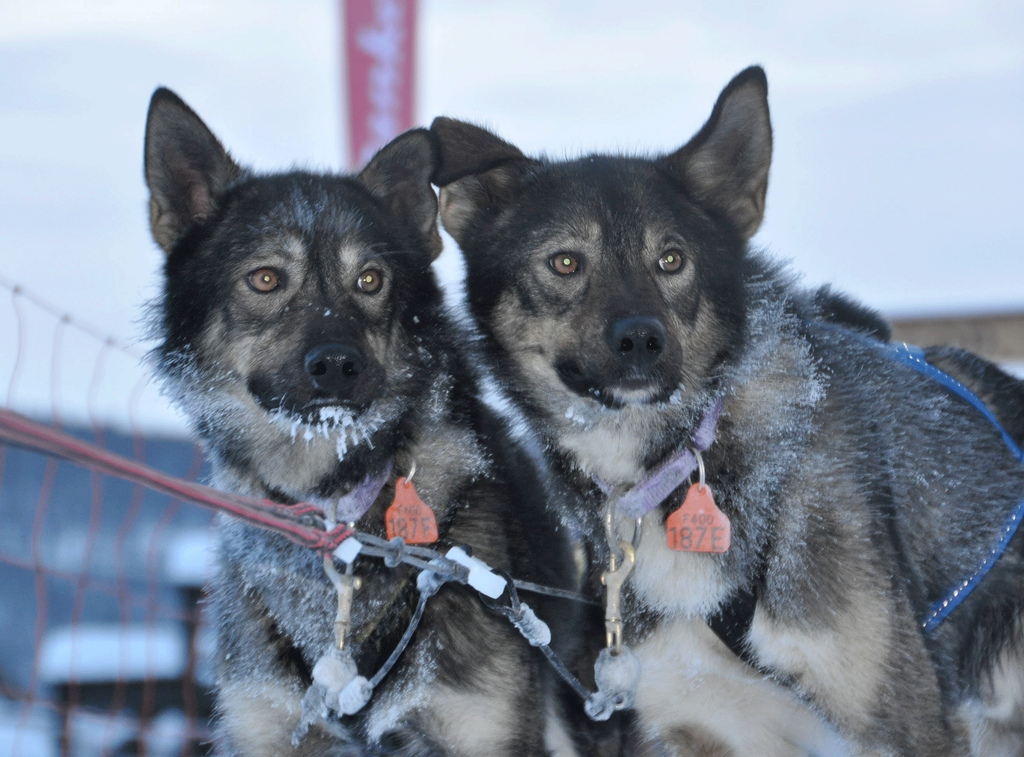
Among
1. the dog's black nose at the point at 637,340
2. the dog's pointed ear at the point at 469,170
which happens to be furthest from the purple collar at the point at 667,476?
the dog's pointed ear at the point at 469,170

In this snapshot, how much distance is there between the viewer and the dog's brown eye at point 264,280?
2.04 m

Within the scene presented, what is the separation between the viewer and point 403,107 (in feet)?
25.8

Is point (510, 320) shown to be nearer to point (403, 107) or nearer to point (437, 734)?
point (437, 734)

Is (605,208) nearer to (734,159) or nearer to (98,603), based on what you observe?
(734,159)

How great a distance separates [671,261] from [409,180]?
69 centimetres

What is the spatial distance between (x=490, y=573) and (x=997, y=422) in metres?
1.46

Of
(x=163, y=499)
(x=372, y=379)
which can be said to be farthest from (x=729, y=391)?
(x=163, y=499)

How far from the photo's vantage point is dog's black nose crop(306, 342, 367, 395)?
1819 mm

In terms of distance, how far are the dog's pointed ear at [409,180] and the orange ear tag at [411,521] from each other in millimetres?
676

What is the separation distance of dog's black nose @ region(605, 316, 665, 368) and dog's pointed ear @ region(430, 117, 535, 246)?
1.97 feet

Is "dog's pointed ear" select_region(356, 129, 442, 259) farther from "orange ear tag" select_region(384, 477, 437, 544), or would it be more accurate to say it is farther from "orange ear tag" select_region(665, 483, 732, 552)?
"orange ear tag" select_region(665, 483, 732, 552)

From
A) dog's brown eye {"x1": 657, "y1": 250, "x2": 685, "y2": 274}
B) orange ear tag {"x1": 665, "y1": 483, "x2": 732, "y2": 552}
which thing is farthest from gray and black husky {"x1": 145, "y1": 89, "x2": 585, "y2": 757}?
dog's brown eye {"x1": 657, "y1": 250, "x2": 685, "y2": 274}

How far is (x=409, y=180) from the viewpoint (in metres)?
2.27

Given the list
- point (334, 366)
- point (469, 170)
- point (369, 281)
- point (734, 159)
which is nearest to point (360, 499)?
point (334, 366)
